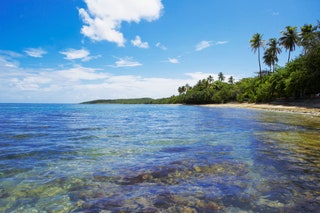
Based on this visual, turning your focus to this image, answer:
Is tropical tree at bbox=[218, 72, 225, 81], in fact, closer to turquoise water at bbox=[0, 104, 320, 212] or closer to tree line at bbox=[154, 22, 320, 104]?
tree line at bbox=[154, 22, 320, 104]

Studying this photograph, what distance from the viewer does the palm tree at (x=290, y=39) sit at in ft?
187

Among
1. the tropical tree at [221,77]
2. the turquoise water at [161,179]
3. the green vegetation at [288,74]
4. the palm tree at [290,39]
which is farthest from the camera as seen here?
the tropical tree at [221,77]

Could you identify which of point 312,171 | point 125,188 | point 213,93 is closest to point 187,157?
point 125,188

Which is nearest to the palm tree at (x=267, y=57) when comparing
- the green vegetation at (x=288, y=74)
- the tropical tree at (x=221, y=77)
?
the green vegetation at (x=288, y=74)

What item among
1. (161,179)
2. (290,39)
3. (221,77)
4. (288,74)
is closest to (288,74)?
(288,74)

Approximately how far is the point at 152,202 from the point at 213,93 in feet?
341

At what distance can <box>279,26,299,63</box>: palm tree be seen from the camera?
5703 cm

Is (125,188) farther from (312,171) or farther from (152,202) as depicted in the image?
(312,171)

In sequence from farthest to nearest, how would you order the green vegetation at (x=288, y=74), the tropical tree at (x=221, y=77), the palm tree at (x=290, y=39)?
1. the tropical tree at (x=221, y=77)
2. the palm tree at (x=290, y=39)
3. the green vegetation at (x=288, y=74)

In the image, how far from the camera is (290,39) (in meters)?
57.8

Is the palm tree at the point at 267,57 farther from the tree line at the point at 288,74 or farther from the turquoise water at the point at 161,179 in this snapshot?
the turquoise water at the point at 161,179

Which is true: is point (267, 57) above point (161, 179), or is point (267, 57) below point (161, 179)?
above

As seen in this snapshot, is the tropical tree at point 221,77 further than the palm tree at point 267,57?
Yes

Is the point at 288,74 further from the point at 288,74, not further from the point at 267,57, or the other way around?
the point at 267,57
